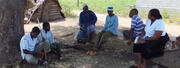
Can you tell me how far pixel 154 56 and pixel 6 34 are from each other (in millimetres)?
3212

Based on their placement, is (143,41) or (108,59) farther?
(108,59)

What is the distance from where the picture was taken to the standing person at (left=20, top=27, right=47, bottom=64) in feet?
15.2

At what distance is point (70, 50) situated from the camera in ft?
20.7

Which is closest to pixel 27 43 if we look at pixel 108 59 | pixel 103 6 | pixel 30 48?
pixel 30 48

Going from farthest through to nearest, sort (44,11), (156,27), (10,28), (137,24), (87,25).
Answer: (44,11) → (87,25) → (137,24) → (10,28) → (156,27)

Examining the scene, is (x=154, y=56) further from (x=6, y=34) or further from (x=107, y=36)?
(x=6, y=34)

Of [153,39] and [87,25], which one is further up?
[87,25]

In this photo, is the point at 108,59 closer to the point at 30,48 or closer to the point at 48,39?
the point at 48,39

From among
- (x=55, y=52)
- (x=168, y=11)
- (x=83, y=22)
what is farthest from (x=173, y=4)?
(x=55, y=52)

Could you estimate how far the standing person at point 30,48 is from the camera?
4.63 metres

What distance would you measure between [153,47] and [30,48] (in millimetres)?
2580

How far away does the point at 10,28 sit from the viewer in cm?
490

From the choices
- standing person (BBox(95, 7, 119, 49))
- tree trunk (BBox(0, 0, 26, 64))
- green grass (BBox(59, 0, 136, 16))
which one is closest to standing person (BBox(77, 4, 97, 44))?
standing person (BBox(95, 7, 119, 49))

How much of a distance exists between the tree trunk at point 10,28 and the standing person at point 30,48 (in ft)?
1.38
